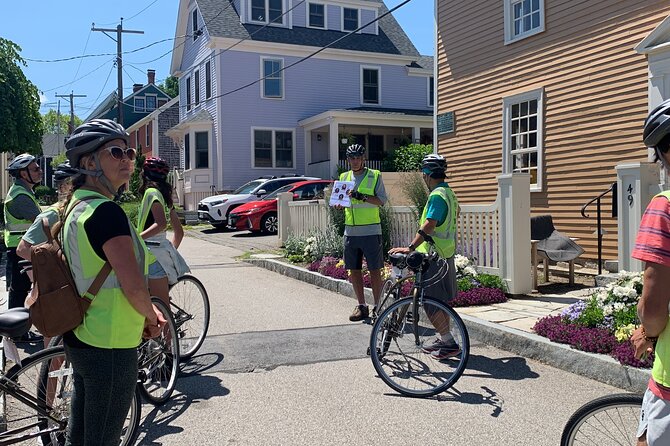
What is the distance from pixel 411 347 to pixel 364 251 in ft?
7.46

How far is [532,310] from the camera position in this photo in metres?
7.62

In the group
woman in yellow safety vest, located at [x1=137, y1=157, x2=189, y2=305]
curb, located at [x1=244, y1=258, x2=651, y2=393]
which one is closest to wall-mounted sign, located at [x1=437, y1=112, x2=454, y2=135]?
curb, located at [x1=244, y1=258, x2=651, y2=393]

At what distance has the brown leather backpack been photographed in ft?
9.20

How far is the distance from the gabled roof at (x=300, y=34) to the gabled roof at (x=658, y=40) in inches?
723

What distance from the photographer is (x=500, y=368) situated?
5926mm

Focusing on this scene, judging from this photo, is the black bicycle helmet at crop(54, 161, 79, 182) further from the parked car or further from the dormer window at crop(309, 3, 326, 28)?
the dormer window at crop(309, 3, 326, 28)

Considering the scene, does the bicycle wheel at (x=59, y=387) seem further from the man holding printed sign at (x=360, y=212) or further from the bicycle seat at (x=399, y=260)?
the man holding printed sign at (x=360, y=212)

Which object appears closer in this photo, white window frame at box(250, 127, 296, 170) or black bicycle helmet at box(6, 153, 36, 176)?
black bicycle helmet at box(6, 153, 36, 176)

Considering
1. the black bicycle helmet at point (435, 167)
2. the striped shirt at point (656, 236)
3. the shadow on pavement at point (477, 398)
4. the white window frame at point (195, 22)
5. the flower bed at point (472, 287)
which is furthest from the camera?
the white window frame at point (195, 22)

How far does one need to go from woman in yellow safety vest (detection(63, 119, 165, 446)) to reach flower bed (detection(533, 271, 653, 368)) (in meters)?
4.08

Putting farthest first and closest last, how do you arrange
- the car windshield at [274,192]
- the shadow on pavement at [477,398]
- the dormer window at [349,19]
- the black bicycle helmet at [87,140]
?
1. the dormer window at [349,19]
2. the car windshield at [274,192]
3. the shadow on pavement at [477,398]
4. the black bicycle helmet at [87,140]

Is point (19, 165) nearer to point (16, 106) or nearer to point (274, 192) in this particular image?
point (16, 106)

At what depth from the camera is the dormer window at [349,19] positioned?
100 feet

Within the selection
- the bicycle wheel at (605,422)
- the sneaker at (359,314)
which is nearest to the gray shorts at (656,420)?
the bicycle wheel at (605,422)
